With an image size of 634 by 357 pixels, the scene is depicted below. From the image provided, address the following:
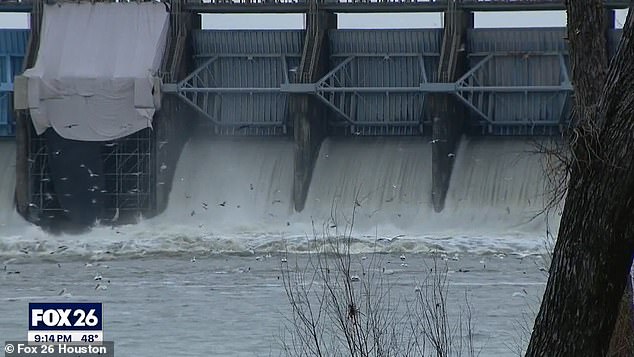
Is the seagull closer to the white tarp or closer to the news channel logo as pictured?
the white tarp

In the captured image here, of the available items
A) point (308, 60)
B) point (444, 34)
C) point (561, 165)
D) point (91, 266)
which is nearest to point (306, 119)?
point (308, 60)

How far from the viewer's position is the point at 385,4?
40406mm

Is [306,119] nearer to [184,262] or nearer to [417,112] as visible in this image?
[417,112]

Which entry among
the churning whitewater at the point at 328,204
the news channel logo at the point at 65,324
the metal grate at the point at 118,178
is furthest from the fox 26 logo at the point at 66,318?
the metal grate at the point at 118,178

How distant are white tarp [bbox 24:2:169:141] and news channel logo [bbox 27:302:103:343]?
30.2 m

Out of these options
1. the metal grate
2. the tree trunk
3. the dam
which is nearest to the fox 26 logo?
the tree trunk

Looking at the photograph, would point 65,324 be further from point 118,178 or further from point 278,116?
point 278,116

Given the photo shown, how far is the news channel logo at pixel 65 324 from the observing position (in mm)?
10680

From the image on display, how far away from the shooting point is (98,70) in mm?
42188

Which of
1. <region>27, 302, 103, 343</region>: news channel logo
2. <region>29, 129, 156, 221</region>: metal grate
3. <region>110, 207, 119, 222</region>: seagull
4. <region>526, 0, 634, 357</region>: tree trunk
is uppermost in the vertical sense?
<region>526, 0, 634, 357</region>: tree trunk

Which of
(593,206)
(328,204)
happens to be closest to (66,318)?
(593,206)

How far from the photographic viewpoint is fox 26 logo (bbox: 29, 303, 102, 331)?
35.1ft

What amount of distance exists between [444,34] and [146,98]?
8.52 metres

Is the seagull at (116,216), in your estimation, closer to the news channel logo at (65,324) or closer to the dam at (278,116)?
the dam at (278,116)
